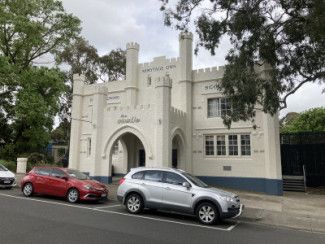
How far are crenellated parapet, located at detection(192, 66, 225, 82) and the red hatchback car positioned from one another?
1184 cm

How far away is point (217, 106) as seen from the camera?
24.0 m

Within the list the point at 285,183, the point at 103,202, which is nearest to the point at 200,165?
the point at 285,183

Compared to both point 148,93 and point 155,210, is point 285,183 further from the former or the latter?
point 155,210

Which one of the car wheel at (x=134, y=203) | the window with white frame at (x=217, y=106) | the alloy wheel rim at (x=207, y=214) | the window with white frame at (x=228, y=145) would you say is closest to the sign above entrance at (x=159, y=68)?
the window with white frame at (x=217, y=106)

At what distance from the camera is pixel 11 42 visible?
30672mm

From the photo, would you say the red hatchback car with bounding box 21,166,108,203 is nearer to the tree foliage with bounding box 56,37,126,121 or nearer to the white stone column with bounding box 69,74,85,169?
the white stone column with bounding box 69,74,85,169

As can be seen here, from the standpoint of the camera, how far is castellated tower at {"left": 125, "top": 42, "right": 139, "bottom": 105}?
26.2 m

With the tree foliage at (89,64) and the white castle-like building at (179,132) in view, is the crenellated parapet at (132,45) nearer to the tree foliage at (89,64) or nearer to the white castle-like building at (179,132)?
the white castle-like building at (179,132)

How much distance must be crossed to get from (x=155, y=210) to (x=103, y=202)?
9.97 ft

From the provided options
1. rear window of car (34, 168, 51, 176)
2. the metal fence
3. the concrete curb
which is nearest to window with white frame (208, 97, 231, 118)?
the metal fence

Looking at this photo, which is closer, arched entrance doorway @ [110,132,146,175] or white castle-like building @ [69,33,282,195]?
white castle-like building @ [69,33,282,195]

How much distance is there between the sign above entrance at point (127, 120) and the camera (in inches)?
869

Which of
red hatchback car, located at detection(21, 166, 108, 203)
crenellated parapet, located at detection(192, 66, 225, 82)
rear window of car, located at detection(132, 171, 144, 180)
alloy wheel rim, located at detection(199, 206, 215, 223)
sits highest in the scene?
crenellated parapet, located at detection(192, 66, 225, 82)

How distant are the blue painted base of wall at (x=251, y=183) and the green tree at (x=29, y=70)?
15.0 m
